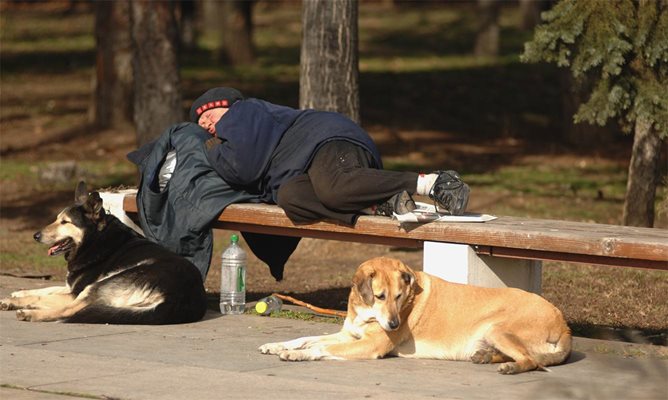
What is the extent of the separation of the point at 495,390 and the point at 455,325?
0.79 metres

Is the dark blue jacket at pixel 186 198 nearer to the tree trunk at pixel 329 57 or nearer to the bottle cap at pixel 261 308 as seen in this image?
the bottle cap at pixel 261 308

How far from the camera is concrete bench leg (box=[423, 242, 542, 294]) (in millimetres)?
7172

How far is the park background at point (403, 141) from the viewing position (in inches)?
399

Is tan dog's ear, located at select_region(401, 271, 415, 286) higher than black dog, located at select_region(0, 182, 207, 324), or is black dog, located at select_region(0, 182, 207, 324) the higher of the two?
tan dog's ear, located at select_region(401, 271, 415, 286)

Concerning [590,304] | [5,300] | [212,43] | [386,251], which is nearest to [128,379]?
A: [5,300]

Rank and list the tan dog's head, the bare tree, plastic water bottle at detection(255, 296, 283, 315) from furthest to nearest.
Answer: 1. the bare tree
2. plastic water bottle at detection(255, 296, 283, 315)
3. the tan dog's head

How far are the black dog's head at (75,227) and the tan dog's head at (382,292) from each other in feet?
7.28

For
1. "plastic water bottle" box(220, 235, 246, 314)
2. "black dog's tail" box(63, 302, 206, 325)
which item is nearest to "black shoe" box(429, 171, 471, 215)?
"plastic water bottle" box(220, 235, 246, 314)

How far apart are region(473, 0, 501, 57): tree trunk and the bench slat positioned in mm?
24030

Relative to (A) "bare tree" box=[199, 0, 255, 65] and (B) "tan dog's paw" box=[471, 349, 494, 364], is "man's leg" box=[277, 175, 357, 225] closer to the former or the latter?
(B) "tan dog's paw" box=[471, 349, 494, 364]

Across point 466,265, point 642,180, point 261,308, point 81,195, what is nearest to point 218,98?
point 81,195

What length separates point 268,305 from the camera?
817cm

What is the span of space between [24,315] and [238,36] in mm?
22046

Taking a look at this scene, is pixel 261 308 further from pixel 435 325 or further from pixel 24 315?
pixel 435 325
